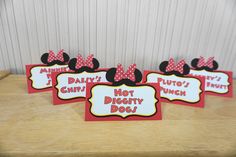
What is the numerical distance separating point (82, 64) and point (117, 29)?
0.85ft

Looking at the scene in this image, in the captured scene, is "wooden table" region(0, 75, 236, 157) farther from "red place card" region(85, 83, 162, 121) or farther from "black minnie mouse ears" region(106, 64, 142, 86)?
"black minnie mouse ears" region(106, 64, 142, 86)

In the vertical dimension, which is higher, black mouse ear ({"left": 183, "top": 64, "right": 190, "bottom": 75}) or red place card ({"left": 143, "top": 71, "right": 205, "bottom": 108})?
black mouse ear ({"left": 183, "top": 64, "right": 190, "bottom": 75})

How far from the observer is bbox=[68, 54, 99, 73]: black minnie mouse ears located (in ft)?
2.11

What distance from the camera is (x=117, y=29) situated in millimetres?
792

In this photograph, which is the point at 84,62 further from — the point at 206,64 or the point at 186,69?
the point at 206,64

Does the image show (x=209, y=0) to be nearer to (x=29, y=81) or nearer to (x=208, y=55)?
(x=208, y=55)

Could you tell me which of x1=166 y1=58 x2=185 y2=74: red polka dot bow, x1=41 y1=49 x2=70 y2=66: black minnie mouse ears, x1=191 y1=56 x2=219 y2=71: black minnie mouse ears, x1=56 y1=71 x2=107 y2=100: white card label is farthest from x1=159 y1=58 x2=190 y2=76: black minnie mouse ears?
x1=41 y1=49 x2=70 y2=66: black minnie mouse ears

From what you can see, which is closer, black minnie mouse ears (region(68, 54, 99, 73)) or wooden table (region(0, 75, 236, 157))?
wooden table (region(0, 75, 236, 157))

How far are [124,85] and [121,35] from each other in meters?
0.32

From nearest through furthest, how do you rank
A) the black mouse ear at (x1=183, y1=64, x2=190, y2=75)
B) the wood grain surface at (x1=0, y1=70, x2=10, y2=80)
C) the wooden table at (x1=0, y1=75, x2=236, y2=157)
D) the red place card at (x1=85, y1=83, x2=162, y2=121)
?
the wooden table at (x1=0, y1=75, x2=236, y2=157) → the red place card at (x1=85, y1=83, x2=162, y2=121) → the black mouse ear at (x1=183, y1=64, x2=190, y2=75) → the wood grain surface at (x1=0, y1=70, x2=10, y2=80)

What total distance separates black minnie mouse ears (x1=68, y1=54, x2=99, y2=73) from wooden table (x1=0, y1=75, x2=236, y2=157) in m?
0.13

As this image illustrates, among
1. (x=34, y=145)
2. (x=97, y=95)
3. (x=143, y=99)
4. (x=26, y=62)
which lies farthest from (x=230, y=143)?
(x=26, y=62)

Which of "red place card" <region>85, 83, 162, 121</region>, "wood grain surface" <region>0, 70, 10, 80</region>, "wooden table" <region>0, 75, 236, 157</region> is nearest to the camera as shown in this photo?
"wooden table" <region>0, 75, 236, 157</region>

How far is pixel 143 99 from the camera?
0.57 meters
